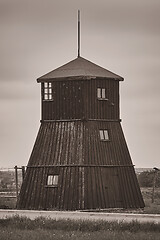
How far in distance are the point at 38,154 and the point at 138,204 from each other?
20.2 ft

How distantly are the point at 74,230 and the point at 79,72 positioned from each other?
14972mm

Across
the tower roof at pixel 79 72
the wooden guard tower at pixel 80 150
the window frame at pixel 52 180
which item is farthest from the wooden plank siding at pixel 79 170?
the tower roof at pixel 79 72

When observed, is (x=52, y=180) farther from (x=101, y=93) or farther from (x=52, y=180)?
(x=101, y=93)

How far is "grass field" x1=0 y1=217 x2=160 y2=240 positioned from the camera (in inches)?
1144

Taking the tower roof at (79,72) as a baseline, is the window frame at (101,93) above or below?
below

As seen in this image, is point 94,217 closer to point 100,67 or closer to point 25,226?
point 25,226

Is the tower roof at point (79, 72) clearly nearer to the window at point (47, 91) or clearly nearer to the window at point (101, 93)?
the window at point (47, 91)

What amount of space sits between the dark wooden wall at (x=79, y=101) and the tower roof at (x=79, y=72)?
0.32m

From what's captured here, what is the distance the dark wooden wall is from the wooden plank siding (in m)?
0.44

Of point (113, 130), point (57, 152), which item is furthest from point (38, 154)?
point (113, 130)

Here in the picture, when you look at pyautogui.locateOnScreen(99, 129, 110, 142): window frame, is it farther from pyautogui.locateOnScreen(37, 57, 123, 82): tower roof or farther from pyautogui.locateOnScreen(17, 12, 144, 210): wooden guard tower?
pyautogui.locateOnScreen(37, 57, 123, 82): tower roof

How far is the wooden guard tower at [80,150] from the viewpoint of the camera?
4284cm

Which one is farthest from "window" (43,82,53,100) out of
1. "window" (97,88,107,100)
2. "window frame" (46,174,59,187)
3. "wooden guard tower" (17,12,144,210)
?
"window frame" (46,174,59,187)

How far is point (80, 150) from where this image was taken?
142ft
